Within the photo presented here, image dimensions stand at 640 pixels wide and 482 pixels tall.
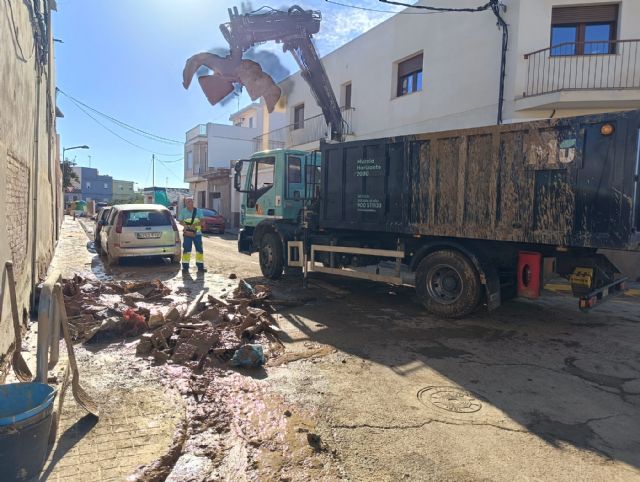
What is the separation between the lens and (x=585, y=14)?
37.3 ft

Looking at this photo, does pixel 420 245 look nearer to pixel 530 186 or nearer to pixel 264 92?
pixel 530 186

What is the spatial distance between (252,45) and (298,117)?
809 cm

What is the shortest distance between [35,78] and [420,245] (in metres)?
6.32

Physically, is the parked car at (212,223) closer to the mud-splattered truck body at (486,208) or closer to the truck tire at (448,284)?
the mud-splattered truck body at (486,208)

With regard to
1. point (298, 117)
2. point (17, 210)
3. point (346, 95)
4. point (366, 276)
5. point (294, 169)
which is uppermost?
point (346, 95)

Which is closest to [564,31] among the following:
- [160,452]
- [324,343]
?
[324,343]

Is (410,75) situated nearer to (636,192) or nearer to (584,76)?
(584,76)

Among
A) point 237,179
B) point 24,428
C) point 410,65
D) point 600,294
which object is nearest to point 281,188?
point 237,179

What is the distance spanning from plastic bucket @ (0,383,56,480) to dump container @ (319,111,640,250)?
5476 millimetres

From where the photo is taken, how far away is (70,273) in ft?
33.0

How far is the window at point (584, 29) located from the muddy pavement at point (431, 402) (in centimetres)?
785

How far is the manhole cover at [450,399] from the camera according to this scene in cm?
381

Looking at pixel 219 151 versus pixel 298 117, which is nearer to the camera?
pixel 298 117

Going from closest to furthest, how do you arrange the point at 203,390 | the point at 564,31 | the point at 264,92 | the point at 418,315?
the point at 203,390, the point at 418,315, the point at 564,31, the point at 264,92
